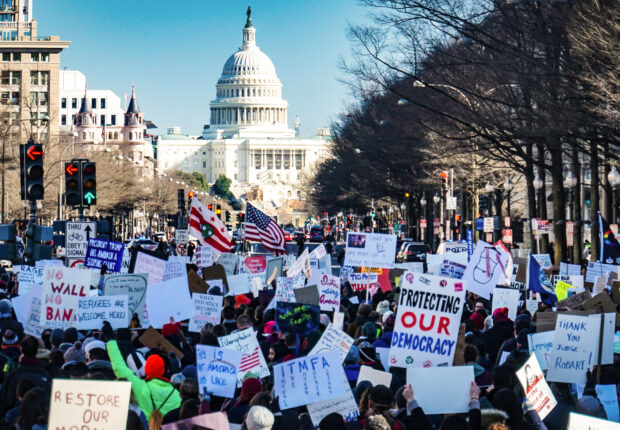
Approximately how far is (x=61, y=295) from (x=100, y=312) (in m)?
0.70

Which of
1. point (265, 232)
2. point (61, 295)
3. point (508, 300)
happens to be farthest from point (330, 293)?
point (265, 232)

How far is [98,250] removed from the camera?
73.9ft

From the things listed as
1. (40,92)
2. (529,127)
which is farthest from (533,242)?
(40,92)

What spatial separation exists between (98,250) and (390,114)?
107 feet

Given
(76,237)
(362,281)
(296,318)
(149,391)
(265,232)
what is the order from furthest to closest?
(265,232), (76,237), (362,281), (296,318), (149,391)

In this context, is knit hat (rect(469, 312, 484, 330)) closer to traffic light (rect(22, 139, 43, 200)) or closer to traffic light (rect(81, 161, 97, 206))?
traffic light (rect(22, 139, 43, 200))

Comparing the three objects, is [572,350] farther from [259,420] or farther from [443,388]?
[259,420]

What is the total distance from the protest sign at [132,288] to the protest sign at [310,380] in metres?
7.54

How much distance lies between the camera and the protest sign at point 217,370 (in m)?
11.4

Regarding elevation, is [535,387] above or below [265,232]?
below

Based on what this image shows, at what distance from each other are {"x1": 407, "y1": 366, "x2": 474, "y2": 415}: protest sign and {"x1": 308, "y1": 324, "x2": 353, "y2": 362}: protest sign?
2213 mm

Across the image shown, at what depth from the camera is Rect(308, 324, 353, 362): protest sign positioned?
Answer: 12461 millimetres

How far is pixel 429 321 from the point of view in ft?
39.7

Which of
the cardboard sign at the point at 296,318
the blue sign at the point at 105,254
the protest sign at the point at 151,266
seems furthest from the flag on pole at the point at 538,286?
the blue sign at the point at 105,254
